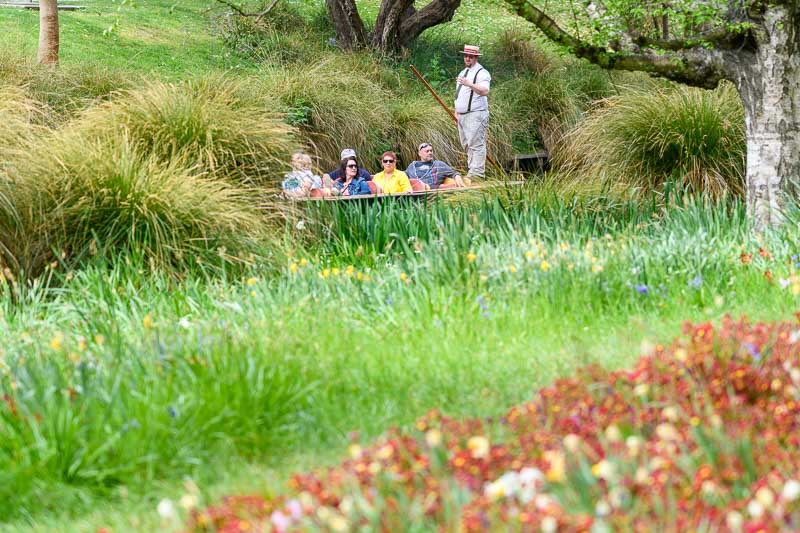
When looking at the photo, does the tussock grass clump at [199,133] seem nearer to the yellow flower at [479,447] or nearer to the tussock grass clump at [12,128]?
the tussock grass clump at [12,128]

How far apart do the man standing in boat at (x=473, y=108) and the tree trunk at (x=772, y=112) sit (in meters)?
5.04

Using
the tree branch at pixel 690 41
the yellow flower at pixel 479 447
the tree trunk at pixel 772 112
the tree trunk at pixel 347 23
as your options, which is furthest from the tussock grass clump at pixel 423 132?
the yellow flower at pixel 479 447

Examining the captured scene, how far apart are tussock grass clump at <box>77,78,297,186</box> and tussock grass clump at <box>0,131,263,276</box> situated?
115 cm

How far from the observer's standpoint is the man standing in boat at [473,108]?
44.5ft

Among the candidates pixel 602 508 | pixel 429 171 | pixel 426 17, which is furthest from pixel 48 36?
pixel 602 508

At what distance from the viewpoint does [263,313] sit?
5742 millimetres

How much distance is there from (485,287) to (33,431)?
3073 mm

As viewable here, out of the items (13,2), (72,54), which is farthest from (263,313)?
(13,2)

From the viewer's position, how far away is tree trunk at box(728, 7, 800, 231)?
850 cm

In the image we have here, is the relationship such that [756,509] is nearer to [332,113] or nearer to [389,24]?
[332,113]

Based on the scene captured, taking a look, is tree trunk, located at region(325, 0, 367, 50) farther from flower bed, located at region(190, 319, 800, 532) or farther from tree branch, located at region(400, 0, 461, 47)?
flower bed, located at region(190, 319, 800, 532)

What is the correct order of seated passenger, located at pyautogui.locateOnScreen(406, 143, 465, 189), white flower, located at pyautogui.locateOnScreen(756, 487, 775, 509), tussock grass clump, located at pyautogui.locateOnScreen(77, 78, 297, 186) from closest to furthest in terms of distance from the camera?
white flower, located at pyautogui.locateOnScreen(756, 487, 775, 509) → tussock grass clump, located at pyautogui.locateOnScreen(77, 78, 297, 186) → seated passenger, located at pyautogui.locateOnScreen(406, 143, 465, 189)

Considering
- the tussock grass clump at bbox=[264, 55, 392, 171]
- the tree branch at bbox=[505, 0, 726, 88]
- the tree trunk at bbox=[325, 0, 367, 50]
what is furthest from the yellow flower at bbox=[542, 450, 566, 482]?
the tree trunk at bbox=[325, 0, 367, 50]

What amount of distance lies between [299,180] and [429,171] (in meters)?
2.92
